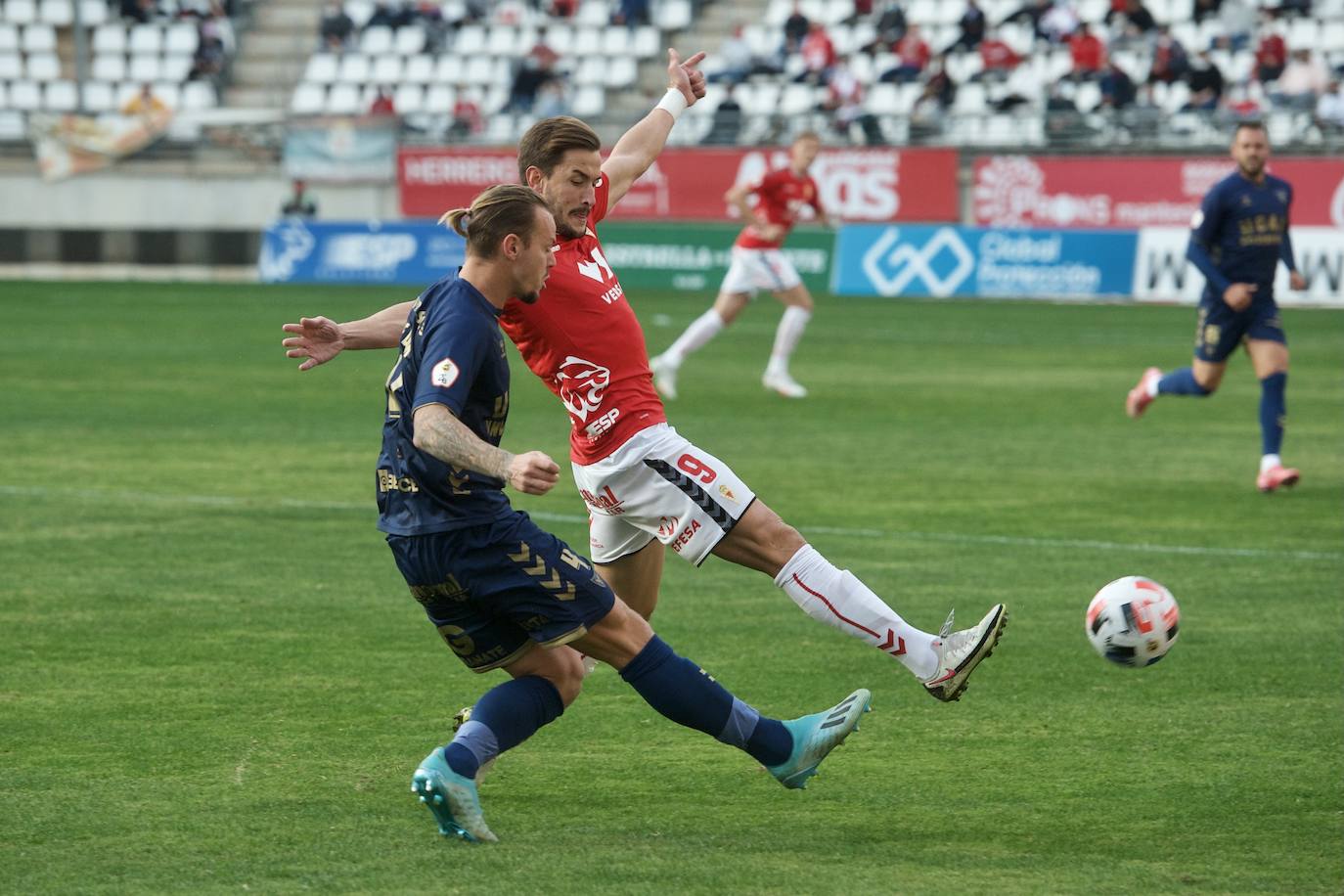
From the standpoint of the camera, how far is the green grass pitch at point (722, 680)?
5246mm

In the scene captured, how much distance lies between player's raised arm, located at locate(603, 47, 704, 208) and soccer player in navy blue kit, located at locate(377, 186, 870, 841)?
1.46 metres

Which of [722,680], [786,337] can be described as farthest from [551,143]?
[786,337]

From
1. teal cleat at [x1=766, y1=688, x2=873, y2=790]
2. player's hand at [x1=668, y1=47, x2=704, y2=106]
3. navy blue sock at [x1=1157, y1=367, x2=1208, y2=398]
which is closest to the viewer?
teal cleat at [x1=766, y1=688, x2=873, y2=790]

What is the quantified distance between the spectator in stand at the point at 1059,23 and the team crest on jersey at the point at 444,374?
103ft

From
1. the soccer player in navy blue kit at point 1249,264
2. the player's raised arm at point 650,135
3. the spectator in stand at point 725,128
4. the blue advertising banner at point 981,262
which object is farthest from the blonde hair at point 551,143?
the spectator in stand at point 725,128

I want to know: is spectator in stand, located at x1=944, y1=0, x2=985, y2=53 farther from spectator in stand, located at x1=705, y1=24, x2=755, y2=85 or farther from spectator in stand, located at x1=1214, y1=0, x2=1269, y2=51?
spectator in stand, located at x1=1214, y1=0, x2=1269, y2=51

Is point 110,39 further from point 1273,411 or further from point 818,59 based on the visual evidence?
point 1273,411

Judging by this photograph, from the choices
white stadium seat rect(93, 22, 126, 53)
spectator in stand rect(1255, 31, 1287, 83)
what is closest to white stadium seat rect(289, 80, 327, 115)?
white stadium seat rect(93, 22, 126, 53)

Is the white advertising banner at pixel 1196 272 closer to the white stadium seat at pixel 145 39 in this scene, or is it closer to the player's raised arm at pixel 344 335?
the player's raised arm at pixel 344 335

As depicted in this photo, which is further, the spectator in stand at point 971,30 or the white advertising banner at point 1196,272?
the spectator in stand at point 971,30

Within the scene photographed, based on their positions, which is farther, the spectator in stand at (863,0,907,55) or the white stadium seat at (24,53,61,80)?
the white stadium seat at (24,53,61,80)

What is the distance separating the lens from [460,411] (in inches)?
201

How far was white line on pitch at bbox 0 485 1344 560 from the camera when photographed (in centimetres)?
1033

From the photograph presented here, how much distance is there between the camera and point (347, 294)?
98.0 ft
